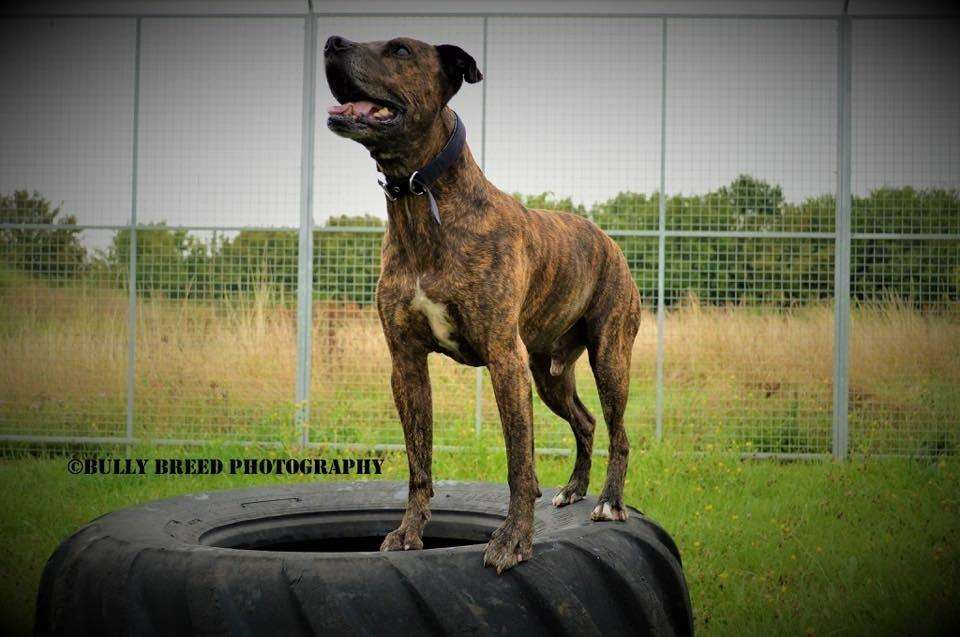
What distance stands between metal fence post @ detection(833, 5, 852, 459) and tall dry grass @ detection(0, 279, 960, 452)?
0.12 m

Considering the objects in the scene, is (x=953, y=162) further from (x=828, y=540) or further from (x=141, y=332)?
(x=141, y=332)

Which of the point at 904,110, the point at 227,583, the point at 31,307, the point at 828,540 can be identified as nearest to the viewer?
the point at 227,583

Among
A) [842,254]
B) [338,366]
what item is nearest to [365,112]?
[338,366]

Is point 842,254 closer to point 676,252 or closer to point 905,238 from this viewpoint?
point 905,238

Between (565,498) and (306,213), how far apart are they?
14.7 ft

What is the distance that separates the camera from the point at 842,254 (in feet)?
23.1

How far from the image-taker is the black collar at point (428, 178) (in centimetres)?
254

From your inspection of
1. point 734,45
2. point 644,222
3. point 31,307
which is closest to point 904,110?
point 734,45

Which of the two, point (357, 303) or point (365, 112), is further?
point (357, 303)

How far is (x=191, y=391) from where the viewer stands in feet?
24.1

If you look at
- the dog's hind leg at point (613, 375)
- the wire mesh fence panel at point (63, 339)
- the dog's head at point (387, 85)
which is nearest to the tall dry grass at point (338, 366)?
the wire mesh fence panel at point (63, 339)

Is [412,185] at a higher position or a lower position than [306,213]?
lower

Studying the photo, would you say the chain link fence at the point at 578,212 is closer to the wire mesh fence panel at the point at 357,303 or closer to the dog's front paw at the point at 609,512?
the wire mesh fence panel at the point at 357,303

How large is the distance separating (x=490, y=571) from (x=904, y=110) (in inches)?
246
